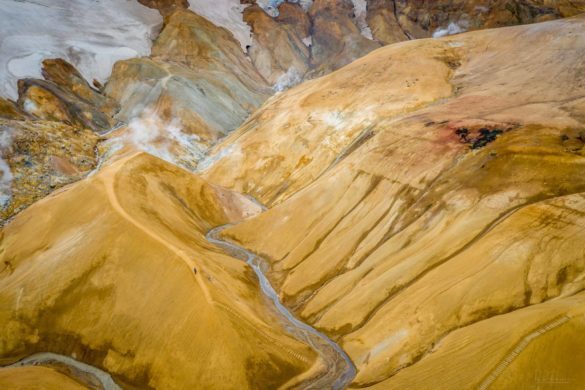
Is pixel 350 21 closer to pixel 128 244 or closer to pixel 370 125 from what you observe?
pixel 370 125

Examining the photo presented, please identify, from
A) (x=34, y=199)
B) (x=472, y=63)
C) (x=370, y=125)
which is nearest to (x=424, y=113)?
(x=370, y=125)

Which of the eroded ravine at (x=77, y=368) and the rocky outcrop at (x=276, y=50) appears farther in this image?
the rocky outcrop at (x=276, y=50)

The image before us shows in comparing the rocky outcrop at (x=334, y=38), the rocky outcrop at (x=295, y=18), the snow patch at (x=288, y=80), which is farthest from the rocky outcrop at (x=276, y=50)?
the rocky outcrop at (x=334, y=38)

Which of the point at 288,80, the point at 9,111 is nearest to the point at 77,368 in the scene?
the point at 9,111

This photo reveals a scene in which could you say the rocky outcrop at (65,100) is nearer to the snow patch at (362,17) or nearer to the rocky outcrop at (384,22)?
the snow patch at (362,17)

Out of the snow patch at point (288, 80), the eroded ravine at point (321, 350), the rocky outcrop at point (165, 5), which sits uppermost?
the rocky outcrop at point (165, 5)

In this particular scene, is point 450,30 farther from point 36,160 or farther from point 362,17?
point 36,160
